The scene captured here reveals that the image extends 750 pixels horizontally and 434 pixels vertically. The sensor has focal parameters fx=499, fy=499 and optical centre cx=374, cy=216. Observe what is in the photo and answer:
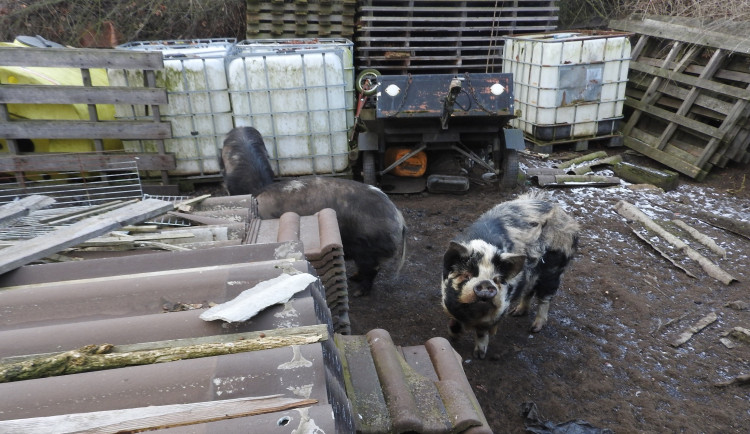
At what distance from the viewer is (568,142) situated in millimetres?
10102

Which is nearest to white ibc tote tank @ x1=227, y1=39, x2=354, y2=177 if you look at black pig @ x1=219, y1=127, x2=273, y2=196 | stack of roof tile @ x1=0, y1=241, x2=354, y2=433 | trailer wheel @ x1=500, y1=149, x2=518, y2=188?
black pig @ x1=219, y1=127, x2=273, y2=196

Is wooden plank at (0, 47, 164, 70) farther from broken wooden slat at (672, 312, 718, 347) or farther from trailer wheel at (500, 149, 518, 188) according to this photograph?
broken wooden slat at (672, 312, 718, 347)

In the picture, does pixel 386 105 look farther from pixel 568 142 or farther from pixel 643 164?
pixel 643 164

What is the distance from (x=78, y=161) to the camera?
24.6ft

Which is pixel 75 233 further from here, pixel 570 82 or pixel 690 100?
pixel 690 100

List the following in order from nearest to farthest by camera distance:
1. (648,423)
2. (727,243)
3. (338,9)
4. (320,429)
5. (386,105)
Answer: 1. (320,429)
2. (648,423)
3. (727,243)
4. (386,105)
5. (338,9)

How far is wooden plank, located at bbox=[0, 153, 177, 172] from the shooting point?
7.33 metres

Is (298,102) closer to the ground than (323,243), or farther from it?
farther from it

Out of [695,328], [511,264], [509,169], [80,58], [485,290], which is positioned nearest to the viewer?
[485,290]

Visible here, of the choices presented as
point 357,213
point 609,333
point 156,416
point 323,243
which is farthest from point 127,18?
point 156,416

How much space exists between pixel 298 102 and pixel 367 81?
121 cm

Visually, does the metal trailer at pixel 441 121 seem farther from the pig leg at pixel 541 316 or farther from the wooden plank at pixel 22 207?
the wooden plank at pixel 22 207

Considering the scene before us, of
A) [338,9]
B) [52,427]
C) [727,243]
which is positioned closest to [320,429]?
[52,427]

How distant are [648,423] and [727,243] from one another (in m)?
3.91
